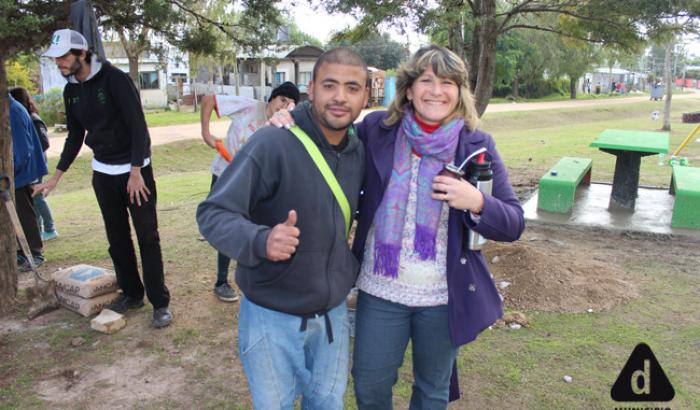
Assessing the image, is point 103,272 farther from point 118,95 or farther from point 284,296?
point 284,296

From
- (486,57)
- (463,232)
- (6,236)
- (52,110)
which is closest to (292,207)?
(463,232)

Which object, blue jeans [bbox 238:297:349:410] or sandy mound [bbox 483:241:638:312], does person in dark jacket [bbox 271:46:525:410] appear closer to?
blue jeans [bbox 238:297:349:410]

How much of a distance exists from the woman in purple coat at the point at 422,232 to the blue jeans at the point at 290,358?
0.59 ft

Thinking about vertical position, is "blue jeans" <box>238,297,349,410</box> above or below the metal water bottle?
below

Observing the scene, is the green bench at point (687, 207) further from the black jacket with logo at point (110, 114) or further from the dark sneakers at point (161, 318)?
the black jacket with logo at point (110, 114)

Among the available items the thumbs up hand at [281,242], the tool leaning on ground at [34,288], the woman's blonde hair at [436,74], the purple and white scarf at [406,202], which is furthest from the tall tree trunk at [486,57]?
the tool leaning on ground at [34,288]

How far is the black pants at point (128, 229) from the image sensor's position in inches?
151

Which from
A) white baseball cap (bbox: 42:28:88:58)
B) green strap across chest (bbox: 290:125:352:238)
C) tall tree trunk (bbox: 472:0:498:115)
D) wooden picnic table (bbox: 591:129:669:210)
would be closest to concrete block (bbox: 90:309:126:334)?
white baseball cap (bbox: 42:28:88:58)

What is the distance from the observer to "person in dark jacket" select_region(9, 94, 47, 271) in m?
A: 5.61

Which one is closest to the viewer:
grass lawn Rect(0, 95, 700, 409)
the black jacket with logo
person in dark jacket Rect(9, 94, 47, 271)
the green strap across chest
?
the green strap across chest

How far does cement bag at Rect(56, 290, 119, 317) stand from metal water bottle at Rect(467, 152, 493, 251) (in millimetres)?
3237

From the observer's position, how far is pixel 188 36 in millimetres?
4816

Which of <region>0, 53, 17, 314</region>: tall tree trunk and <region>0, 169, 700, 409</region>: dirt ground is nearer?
<region>0, 169, 700, 409</region>: dirt ground

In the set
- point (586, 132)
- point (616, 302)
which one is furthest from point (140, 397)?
point (586, 132)
